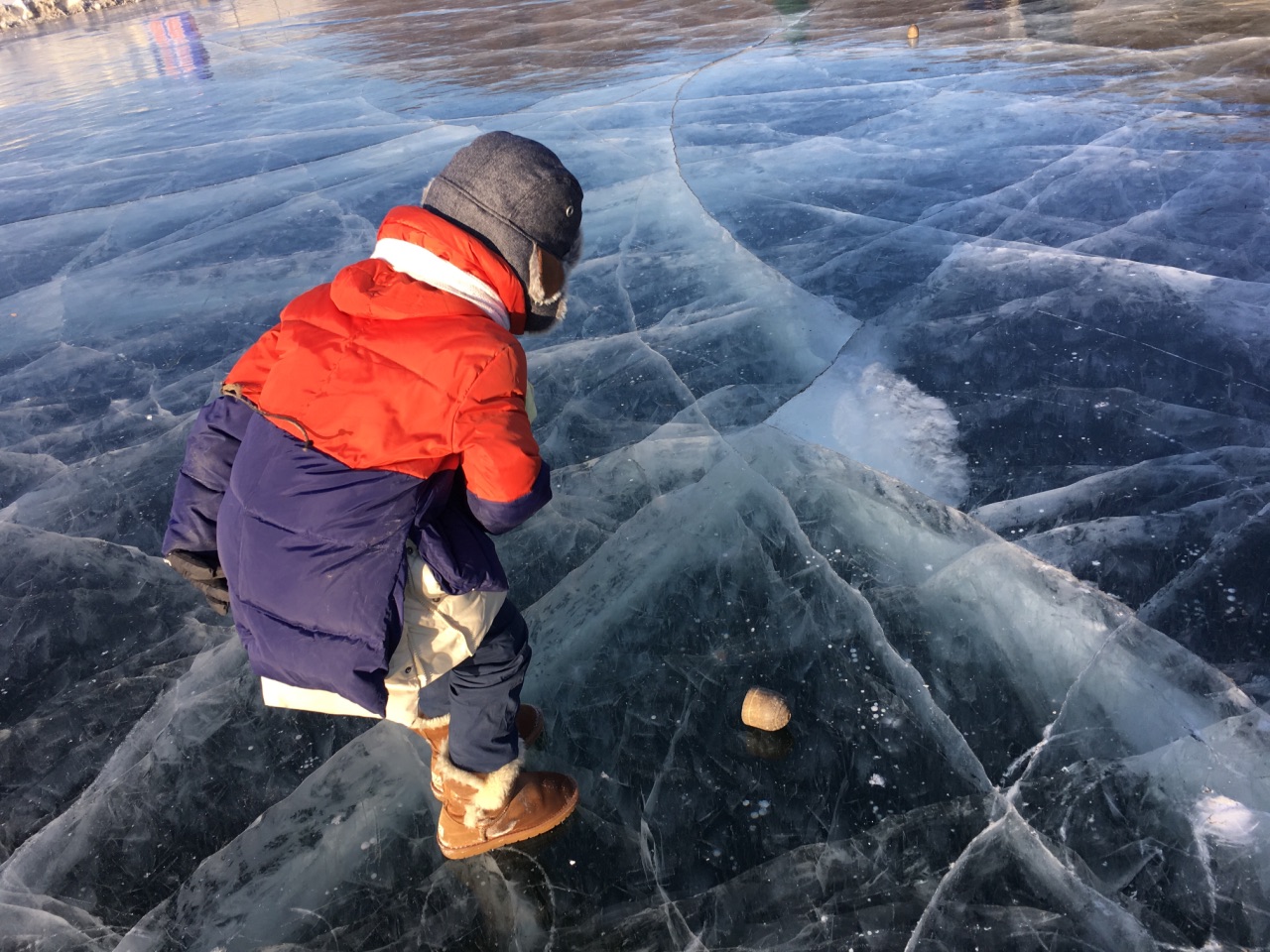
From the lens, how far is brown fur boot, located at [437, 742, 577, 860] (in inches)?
69.4

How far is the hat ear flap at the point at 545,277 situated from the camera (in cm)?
165

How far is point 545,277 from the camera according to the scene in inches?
66.3

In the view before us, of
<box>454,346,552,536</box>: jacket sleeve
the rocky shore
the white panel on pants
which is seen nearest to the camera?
<box>454,346,552,536</box>: jacket sleeve

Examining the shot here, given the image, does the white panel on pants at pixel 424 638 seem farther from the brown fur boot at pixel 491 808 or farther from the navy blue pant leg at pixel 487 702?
the brown fur boot at pixel 491 808

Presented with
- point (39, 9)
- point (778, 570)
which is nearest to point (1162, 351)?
point (778, 570)

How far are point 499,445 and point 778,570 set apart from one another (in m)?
1.16

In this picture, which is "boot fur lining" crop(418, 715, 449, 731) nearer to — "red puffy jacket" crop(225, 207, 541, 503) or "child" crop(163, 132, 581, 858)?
"child" crop(163, 132, 581, 858)

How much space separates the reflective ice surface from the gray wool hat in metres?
1.07

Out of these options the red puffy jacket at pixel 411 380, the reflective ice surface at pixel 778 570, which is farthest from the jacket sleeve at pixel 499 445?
the reflective ice surface at pixel 778 570

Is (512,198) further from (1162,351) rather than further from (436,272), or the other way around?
(1162,351)

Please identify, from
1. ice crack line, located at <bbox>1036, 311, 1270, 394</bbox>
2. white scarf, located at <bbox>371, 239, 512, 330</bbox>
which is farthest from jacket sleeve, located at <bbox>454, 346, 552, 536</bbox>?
ice crack line, located at <bbox>1036, 311, 1270, 394</bbox>

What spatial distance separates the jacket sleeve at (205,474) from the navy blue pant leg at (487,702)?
56 cm

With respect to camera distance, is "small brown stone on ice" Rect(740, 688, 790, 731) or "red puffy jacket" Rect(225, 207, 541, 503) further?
"small brown stone on ice" Rect(740, 688, 790, 731)

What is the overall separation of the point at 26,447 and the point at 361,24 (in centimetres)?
1024
